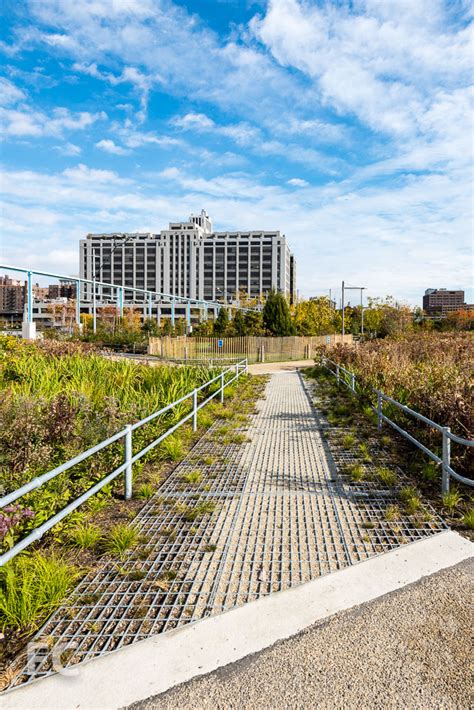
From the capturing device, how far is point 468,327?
185ft

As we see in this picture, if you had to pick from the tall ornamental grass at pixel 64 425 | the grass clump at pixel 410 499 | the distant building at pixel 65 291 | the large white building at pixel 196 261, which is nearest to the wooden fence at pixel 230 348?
the tall ornamental grass at pixel 64 425

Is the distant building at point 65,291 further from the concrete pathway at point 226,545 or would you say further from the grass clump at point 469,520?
the grass clump at point 469,520

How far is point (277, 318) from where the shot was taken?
3406 centimetres

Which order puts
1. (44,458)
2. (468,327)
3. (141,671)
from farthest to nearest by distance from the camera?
(468,327) < (44,458) < (141,671)

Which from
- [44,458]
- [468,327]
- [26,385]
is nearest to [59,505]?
[44,458]

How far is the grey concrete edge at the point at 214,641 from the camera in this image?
2172 millimetres

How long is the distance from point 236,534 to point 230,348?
1038 inches

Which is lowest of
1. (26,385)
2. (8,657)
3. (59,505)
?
(8,657)

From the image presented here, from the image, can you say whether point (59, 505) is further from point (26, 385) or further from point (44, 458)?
point (26, 385)

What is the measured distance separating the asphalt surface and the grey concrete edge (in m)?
0.08

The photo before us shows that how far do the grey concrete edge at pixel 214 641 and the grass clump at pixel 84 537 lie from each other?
1282mm

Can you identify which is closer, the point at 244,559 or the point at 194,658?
the point at 194,658

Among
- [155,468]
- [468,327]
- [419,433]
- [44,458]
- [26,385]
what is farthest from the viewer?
[468,327]

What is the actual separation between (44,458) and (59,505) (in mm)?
740
